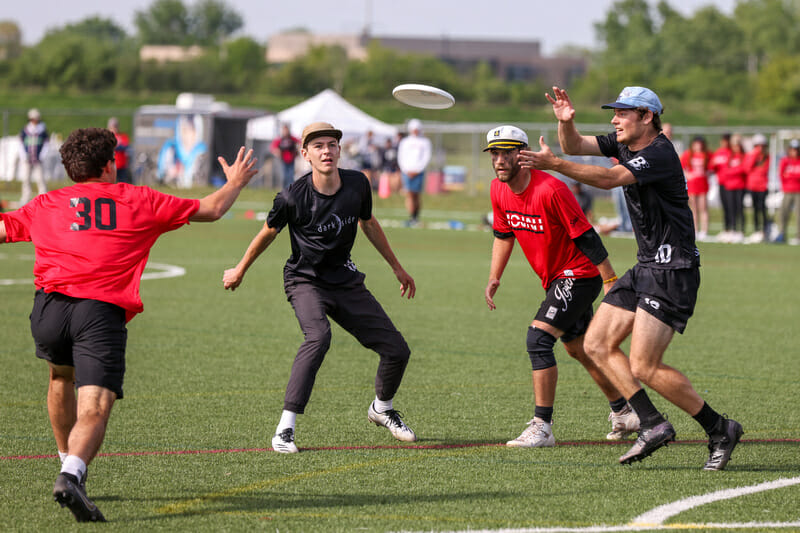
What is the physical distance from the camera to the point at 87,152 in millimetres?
5637

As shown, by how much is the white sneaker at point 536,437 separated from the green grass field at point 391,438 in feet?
0.34

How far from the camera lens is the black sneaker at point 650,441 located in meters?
6.52

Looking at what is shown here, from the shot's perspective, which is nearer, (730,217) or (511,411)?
(511,411)

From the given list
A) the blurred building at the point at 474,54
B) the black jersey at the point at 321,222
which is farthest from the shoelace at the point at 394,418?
the blurred building at the point at 474,54

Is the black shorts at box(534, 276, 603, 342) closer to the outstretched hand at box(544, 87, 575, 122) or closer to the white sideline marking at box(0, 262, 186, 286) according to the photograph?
the outstretched hand at box(544, 87, 575, 122)

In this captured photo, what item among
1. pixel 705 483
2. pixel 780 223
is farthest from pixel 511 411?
pixel 780 223

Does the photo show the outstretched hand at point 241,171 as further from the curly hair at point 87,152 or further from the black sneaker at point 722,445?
the black sneaker at point 722,445

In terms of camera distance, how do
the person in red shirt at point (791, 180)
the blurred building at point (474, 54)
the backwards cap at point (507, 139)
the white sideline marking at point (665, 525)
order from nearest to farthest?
the white sideline marking at point (665, 525) → the backwards cap at point (507, 139) → the person in red shirt at point (791, 180) → the blurred building at point (474, 54)

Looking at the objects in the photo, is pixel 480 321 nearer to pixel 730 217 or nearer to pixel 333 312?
pixel 333 312

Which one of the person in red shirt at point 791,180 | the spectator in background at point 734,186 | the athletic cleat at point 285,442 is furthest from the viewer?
the spectator in background at point 734,186

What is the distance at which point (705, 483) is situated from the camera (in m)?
6.31

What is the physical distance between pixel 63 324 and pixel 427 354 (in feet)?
18.9

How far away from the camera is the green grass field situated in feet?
18.8

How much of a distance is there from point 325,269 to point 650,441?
2.37 metres
